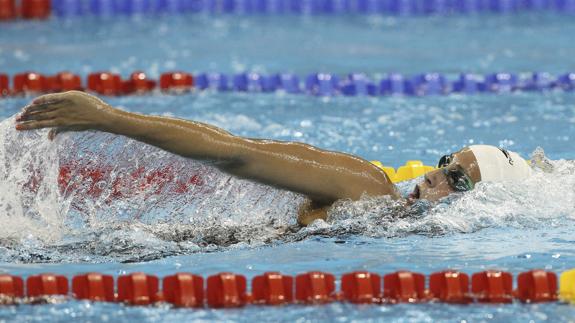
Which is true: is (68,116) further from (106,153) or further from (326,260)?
(326,260)

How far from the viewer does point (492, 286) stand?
3510mm

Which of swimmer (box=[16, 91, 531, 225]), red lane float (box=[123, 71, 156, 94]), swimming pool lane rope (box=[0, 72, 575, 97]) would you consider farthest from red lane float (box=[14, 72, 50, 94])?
swimmer (box=[16, 91, 531, 225])

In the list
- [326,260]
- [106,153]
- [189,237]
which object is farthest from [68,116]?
[326,260]

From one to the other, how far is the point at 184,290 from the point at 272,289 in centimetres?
28

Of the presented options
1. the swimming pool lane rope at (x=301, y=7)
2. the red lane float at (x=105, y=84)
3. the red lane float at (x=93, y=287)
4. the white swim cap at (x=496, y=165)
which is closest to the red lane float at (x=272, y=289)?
the red lane float at (x=93, y=287)

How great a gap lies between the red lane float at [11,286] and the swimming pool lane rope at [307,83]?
3.81 meters

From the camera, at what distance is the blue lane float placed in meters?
10.3

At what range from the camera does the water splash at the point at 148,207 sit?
3.95m

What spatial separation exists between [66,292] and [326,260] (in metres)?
0.97

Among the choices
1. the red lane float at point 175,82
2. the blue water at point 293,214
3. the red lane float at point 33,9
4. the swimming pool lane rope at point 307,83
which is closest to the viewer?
the blue water at point 293,214

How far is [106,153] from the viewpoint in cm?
404

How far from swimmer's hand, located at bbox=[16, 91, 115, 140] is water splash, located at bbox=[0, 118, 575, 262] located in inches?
7.3

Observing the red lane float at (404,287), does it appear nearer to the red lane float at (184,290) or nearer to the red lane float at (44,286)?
the red lane float at (184,290)

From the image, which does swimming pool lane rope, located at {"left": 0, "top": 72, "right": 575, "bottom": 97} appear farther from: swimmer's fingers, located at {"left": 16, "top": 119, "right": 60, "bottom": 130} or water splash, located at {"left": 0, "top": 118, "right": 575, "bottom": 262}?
swimmer's fingers, located at {"left": 16, "top": 119, "right": 60, "bottom": 130}
